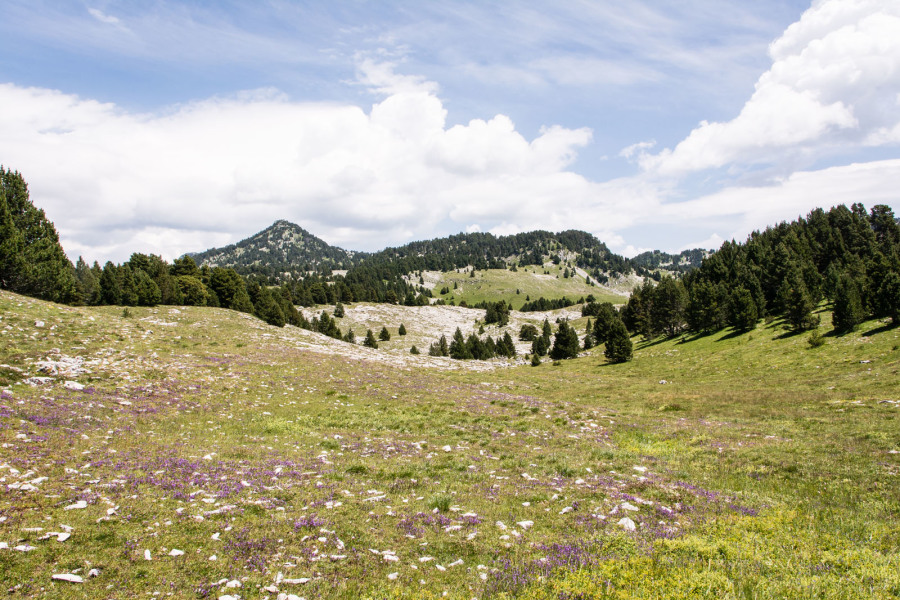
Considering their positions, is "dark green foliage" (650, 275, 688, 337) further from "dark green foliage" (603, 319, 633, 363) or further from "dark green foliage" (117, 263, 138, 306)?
"dark green foliage" (117, 263, 138, 306)

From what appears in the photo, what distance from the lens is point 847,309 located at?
56469 mm

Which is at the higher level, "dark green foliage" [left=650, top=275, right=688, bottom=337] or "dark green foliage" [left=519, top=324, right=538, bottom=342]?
"dark green foliage" [left=650, top=275, right=688, bottom=337]

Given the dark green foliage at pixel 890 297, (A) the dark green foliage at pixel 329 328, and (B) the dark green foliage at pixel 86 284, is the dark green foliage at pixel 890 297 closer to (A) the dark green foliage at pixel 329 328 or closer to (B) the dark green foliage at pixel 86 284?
(A) the dark green foliage at pixel 329 328

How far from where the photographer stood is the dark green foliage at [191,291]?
7512 centimetres

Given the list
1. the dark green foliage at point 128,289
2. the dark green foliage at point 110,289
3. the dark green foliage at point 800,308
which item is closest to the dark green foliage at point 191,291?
the dark green foliage at point 128,289

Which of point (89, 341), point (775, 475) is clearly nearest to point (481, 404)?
point (775, 475)

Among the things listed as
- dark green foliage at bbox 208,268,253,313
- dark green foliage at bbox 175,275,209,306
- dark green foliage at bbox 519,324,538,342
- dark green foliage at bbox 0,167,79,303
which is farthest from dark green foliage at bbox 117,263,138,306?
dark green foliage at bbox 519,324,538,342

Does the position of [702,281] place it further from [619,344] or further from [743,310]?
[619,344]

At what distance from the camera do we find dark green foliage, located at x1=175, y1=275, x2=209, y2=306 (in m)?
75.1

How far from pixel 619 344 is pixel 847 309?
105 ft

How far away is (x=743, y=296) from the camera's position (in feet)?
256

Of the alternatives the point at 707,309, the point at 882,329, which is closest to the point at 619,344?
the point at 707,309

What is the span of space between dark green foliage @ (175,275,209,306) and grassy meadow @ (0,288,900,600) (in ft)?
155

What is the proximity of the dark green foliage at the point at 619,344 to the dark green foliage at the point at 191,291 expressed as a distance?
80.8 metres
